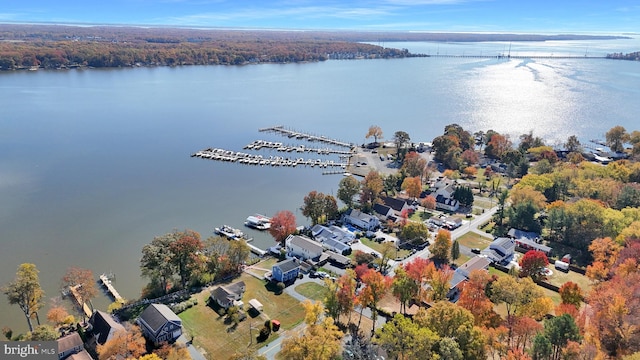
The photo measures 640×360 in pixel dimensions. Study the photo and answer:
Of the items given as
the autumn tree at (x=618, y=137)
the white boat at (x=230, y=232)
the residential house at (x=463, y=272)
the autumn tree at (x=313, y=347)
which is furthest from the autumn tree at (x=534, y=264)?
A: the autumn tree at (x=618, y=137)

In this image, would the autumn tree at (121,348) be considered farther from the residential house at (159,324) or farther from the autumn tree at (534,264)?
the autumn tree at (534,264)

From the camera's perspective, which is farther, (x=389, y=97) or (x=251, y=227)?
(x=389, y=97)

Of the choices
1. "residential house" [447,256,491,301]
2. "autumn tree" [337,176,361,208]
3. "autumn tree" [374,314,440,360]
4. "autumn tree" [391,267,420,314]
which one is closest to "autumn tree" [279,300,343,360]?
"autumn tree" [374,314,440,360]

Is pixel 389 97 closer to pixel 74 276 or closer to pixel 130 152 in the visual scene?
pixel 130 152

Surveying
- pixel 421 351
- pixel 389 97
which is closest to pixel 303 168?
pixel 421 351

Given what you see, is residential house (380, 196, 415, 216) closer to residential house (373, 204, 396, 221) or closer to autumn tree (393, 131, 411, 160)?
residential house (373, 204, 396, 221)

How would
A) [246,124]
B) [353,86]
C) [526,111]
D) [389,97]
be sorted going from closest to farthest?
[246,124]
[526,111]
[389,97]
[353,86]

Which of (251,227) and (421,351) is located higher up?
(421,351)
